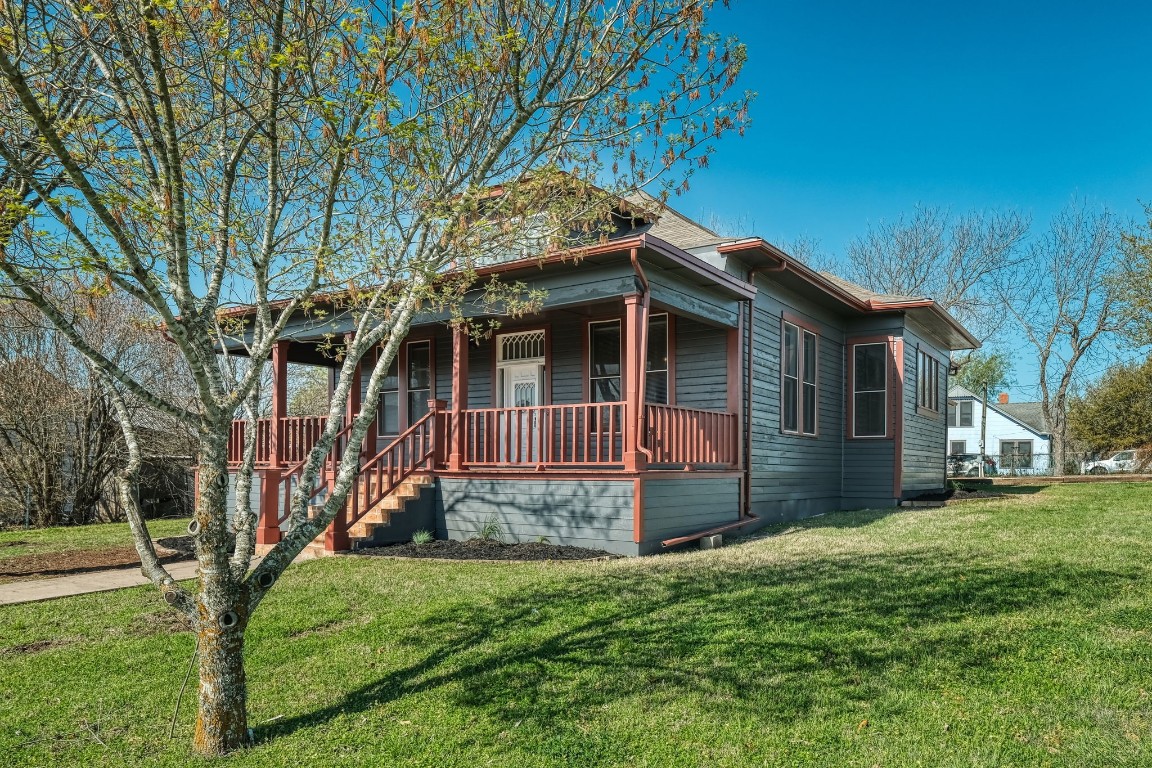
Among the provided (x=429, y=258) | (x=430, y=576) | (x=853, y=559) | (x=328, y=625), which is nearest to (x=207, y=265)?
(x=429, y=258)

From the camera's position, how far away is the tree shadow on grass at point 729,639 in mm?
4582

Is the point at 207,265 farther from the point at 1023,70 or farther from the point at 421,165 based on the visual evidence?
the point at 1023,70

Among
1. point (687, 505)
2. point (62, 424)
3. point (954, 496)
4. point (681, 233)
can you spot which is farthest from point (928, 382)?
point (62, 424)

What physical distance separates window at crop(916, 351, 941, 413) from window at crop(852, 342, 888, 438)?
5.48ft

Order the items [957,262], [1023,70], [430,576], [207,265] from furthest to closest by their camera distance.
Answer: [957,262], [1023,70], [430,576], [207,265]

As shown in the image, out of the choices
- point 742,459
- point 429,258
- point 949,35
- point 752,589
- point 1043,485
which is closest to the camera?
point 429,258

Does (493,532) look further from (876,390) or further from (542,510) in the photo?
(876,390)

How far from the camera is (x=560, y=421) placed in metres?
10.1

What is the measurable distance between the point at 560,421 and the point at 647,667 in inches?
210

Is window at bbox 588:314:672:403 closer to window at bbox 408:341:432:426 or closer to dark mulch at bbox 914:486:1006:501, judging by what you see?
window at bbox 408:341:432:426

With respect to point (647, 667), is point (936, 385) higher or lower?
higher

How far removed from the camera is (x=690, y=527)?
32.9 feet

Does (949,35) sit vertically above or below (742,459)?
above

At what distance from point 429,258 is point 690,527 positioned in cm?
592
